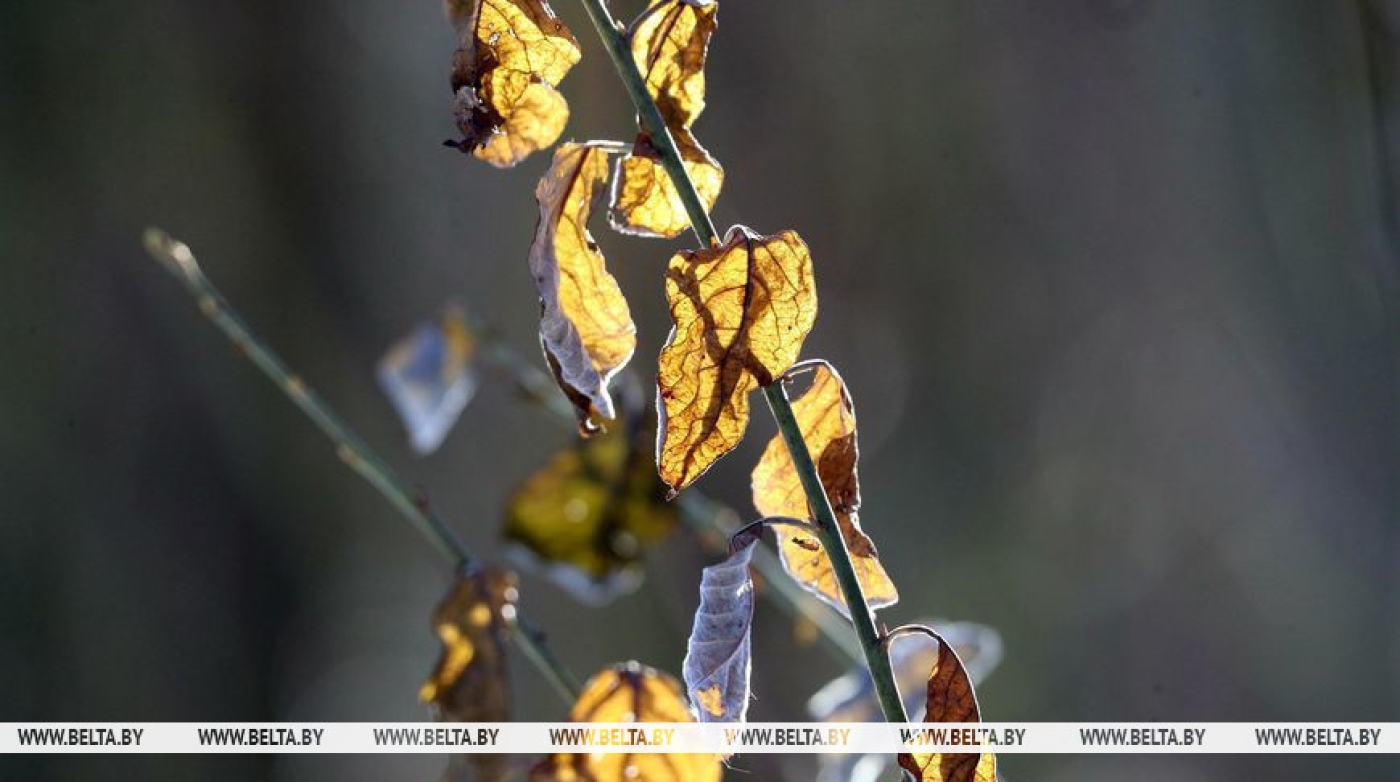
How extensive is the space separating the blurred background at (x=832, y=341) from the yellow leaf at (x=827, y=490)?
0.85 metres

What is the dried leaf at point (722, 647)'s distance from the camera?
1.20ft

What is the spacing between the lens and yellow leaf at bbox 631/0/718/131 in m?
0.42

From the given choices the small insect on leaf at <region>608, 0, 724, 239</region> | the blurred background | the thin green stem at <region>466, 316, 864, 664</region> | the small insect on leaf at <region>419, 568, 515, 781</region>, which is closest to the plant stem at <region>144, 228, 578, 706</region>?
the small insect on leaf at <region>419, 568, 515, 781</region>

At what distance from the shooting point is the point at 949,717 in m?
0.36

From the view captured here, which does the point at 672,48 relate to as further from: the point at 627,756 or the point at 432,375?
the point at 432,375

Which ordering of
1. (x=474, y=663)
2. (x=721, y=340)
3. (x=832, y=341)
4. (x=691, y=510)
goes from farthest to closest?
(x=832, y=341) < (x=691, y=510) < (x=474, y=663) < (x=721, y=340)

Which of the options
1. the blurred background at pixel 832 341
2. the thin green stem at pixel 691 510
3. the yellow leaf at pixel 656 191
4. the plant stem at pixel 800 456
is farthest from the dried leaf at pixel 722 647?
the blurred background at pixel 832 341

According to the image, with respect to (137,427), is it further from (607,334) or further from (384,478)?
(607,334)

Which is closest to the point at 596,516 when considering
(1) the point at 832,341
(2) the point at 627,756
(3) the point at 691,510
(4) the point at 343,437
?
(3) the point at 691,510

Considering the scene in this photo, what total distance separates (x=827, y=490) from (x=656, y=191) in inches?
5.1

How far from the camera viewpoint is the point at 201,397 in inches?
88.0

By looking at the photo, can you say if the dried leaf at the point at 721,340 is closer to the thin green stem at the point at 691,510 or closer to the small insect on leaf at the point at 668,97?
the small insect on leaf at the point at 668,97

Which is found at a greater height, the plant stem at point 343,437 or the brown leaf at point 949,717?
the plant stem at point 343,437

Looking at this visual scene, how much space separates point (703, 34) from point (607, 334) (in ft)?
0.41
